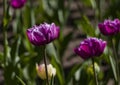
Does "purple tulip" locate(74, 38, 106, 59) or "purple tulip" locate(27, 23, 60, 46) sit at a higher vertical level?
"purple tulip" locate(27, 23, 60, 46)

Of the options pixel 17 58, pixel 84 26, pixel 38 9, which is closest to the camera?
pixel 17 58

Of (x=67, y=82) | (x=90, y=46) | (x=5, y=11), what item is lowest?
(x=67, y=82)

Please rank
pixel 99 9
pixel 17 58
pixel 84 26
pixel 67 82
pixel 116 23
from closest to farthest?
1. pixel 116 23
2. pixel 67 82
3. pixel 17 58
4. pixel 84 26
5. pixel 99 9

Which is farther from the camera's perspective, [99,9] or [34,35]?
[99,9]

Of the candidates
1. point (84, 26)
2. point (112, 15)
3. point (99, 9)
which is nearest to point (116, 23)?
point (84, 26)

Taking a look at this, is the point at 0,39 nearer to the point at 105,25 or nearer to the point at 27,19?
the point at 27,19

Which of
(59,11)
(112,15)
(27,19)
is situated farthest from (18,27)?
(112,15)

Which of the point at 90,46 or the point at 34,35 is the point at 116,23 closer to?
the point at 90,46

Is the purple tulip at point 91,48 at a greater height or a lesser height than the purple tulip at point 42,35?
lesser

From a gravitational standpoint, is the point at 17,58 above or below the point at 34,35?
below
